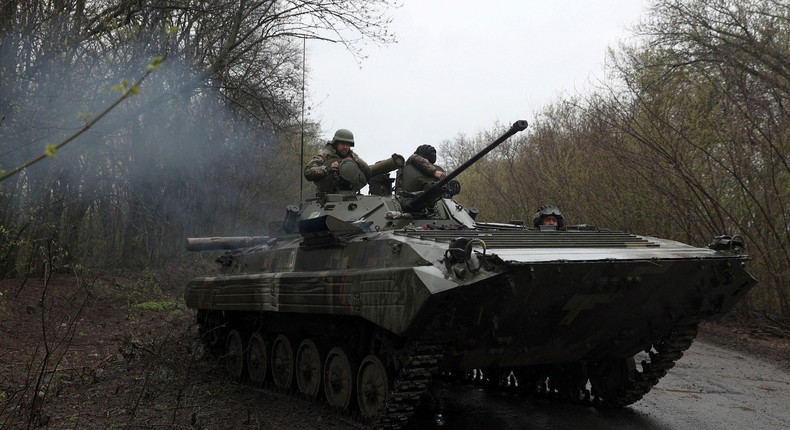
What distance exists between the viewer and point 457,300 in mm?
5262

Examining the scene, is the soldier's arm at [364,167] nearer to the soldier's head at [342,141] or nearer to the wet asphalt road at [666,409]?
the soldier's head at [342,141]

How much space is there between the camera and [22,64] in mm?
9461

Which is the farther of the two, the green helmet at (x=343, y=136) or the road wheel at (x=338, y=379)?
the green helmet at (x=343, y=136)

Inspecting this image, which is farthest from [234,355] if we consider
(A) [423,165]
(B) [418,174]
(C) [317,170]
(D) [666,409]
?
(D) [666,409]

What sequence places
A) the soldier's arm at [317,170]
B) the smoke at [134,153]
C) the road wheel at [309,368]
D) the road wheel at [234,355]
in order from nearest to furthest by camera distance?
the road wheel at [309,368] → the soldier's arm at [317,170] → the road wheel at [234,355] → the smoke at [134,153]

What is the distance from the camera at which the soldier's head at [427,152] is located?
8180mm

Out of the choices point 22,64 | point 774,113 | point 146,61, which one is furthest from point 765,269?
point 22,64

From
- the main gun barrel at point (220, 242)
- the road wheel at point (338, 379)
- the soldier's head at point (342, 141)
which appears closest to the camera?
the road wheel at point (338, 379)

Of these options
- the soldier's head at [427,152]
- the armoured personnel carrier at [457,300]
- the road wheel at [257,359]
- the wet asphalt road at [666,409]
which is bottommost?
the wet asphalt road at [666,409]

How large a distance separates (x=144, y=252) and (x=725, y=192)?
13567mm

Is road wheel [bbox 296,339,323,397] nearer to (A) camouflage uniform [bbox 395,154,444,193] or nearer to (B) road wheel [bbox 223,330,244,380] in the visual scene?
(B) road wheel [bbox 223,330,244,380]

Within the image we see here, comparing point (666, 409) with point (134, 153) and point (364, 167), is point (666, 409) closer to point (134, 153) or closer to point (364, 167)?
point (364, 167)

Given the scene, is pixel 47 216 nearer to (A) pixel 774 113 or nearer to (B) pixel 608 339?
(B) pixel 608 339

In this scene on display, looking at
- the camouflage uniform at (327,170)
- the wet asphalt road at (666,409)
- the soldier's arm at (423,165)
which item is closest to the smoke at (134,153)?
the camouflage uniform at (327,170)
